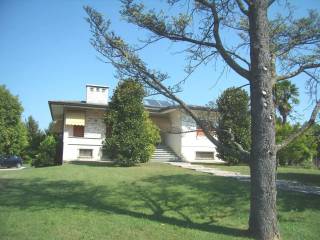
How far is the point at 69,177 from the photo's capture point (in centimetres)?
1608

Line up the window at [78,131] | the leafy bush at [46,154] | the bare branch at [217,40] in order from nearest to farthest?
the bare branch at [217,40]
the leafy bush at [46,154]
the window at [78,131]

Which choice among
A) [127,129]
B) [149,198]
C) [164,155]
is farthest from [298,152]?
[149,198]

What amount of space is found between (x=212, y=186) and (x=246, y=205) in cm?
272

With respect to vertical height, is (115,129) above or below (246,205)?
above

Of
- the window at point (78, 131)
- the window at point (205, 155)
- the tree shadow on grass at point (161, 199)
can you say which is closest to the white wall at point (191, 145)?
the window at point (205, 155)

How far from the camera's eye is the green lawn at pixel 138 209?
26.5ft

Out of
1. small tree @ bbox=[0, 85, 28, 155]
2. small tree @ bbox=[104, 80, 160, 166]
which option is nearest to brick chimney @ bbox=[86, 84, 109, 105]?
small tree @ bbox=[104, 80, 160, 166]

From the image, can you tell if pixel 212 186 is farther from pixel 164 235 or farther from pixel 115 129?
pixel 115 129

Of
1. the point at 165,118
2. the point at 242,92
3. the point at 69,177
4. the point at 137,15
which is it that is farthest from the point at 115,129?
the point at 137,15

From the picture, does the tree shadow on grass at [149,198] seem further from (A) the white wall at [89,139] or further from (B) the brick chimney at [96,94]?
(B) the brick chimney at [96,94]

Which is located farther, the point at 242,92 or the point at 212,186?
the point at 242,92

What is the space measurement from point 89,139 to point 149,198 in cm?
1732

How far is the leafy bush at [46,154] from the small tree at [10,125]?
16.2 metres

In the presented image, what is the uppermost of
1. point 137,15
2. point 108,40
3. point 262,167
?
point 137,15
